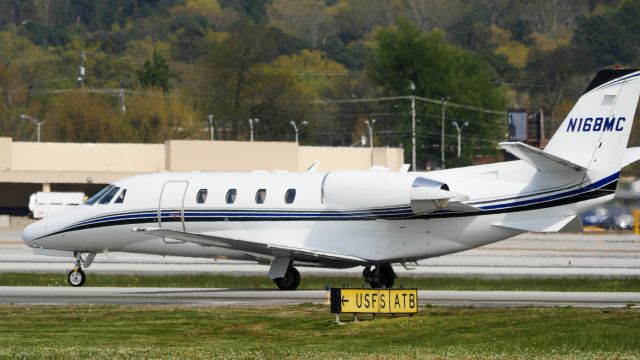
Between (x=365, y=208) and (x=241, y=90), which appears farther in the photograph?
(x=241, y=90)

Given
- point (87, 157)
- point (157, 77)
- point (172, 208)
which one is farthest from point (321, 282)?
point (157, 77)

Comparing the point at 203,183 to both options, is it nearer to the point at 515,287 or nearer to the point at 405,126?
the point at 515,287

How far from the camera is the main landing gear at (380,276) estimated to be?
3744cm

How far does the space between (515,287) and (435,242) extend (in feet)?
18.6

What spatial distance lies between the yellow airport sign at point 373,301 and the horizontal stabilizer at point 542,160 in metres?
6.13

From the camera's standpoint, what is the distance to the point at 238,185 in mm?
37406

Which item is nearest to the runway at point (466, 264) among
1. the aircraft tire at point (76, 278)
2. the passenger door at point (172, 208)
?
the aircraft tire at point (76, 278)

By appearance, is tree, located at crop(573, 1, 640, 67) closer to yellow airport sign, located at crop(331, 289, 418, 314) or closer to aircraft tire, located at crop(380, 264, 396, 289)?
aircraft tire, located at crop(380, 264, 396, 289)

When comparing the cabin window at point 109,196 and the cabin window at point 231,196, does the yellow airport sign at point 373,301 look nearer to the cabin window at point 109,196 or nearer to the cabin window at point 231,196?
the cabin window at point 231,196

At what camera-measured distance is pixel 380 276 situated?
37.5 m

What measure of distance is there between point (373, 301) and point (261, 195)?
10.2m

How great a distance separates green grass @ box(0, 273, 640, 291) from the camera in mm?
40562

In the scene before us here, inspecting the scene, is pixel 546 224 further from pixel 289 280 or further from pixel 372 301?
pixel 372 301

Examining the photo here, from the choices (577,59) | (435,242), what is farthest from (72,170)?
(577,59)
